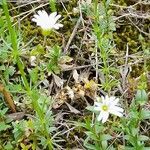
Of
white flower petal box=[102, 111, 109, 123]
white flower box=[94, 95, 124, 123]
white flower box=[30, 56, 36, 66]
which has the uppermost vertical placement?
white flower box=[30, 56, 36, 66]

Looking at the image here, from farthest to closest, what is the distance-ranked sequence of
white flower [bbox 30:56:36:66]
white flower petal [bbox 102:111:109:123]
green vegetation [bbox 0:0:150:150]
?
white flower [bbox 30:56:36:66] → green vegetation [bbox 0:0:150:150] → white flower petal [bbox 102:111:109:123]

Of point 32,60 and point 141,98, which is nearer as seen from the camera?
point 141,98

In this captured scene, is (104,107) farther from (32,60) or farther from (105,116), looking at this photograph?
(32,60)

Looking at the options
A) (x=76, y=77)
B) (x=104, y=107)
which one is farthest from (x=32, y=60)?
(x=104, y=107)

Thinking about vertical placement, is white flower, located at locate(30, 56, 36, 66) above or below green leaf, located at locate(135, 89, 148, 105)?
above

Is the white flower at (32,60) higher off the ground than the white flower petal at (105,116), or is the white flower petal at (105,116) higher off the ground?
the white flower at (32,60)

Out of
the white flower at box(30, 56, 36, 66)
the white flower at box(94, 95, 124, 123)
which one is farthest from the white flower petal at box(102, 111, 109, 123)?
the white flower at box(30, 56, 36, 66)

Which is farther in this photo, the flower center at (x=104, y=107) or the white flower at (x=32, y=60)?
the white flower at (x=32, y=60)

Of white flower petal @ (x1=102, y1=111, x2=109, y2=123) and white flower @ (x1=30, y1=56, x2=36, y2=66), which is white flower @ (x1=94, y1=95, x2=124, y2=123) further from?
white flower @ (x1=30, y1=56, x2=36, y2=66)

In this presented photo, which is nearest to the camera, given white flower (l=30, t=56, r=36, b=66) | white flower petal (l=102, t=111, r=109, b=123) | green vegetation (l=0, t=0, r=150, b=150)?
white flower petal (l=102, t=111, r=109, b=123)

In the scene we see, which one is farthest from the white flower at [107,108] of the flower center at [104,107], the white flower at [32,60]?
the white flower at [32,60]

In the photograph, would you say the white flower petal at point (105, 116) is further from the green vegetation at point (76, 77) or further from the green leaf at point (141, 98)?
the green leaf at point (141, 98)
